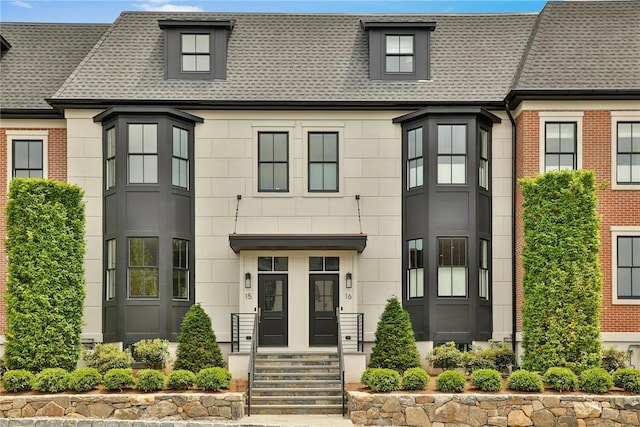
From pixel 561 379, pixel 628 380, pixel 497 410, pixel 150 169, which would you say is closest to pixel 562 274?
pixel 561 379

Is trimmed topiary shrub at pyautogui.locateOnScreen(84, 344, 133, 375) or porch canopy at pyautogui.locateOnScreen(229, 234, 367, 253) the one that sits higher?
porch canopy at pyautogui.locateOnScreen(229, 234, 367, 253)

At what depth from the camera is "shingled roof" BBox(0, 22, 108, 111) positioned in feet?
103

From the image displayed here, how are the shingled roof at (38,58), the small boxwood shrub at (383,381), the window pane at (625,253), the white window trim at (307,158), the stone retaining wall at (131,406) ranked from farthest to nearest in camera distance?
the shingled roof at (38,58)
the white window trim at (307,158)
the window pane at (625,253)
the small boxwood shrub at (383,381)
the stone retaining wall at (131,406)

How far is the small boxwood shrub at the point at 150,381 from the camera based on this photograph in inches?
950

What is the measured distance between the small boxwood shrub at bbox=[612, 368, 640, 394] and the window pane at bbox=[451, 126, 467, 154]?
7817 mm

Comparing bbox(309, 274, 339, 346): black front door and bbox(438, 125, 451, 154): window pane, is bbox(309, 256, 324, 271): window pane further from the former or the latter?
bbox(438, 125, 451, 154): window pane

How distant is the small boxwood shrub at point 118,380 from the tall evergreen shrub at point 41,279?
1.87 m

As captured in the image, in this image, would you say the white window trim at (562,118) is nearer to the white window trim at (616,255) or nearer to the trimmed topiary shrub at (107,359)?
the white window trim at (616,255)

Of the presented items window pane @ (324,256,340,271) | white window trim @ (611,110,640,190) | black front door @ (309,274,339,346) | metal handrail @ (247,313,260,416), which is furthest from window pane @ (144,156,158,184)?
white window trim @ (611,110,640,190)

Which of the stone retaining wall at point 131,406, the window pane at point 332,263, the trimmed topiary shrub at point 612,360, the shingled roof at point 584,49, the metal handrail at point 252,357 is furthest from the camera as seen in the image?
the window pane at point 332,263

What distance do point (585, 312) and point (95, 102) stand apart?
46.4ft

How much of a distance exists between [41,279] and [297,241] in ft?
22.2

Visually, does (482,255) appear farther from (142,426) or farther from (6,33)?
(6,33)

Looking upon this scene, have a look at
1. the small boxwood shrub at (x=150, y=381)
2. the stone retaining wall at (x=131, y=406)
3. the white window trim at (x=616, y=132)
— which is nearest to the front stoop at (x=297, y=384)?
the stone retaining wall at (x=131, y=406)
